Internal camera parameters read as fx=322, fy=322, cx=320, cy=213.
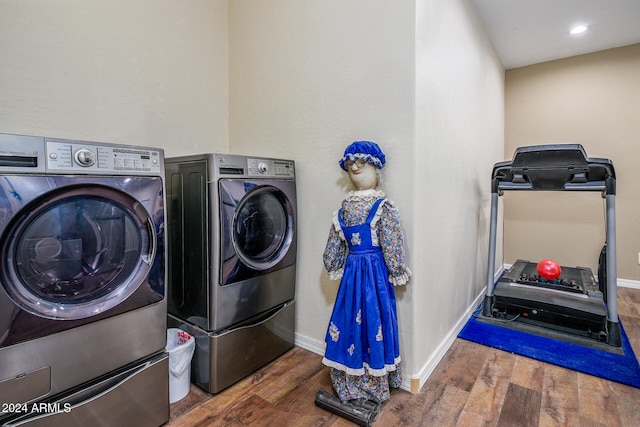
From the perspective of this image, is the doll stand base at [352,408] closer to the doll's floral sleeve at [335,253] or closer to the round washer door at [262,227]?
the doll's floral sleeve at [335,253]

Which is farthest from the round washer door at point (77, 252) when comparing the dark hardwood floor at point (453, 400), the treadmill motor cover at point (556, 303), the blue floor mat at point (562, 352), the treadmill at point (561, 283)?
the treadmill motor cover at point (556, 303)

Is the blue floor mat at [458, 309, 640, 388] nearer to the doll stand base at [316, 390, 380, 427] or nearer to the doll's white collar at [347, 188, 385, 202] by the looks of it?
the doll stand base at [316, 390, 380, 427]

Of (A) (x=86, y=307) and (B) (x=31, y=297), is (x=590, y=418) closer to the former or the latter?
(A) (x=86, y=307)

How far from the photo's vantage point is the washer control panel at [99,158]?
1.12 m

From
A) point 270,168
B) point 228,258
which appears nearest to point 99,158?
point 228,258

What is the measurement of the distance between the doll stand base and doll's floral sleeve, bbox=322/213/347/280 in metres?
0.59

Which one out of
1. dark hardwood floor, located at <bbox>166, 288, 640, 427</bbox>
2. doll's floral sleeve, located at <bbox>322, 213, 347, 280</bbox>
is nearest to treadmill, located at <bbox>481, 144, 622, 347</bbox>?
dark hardwood floor, located at <bbox>166, 288, 640, 427</bbox>

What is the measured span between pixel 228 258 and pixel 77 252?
64cm

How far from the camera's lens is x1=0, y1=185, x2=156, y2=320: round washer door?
3.54 ft

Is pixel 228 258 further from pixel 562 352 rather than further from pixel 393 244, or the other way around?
pixel 562 352

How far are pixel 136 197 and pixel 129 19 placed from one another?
1.31 metres

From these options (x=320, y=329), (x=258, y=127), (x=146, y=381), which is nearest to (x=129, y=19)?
(x=258, y=127)

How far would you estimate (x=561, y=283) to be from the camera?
2.80 metres

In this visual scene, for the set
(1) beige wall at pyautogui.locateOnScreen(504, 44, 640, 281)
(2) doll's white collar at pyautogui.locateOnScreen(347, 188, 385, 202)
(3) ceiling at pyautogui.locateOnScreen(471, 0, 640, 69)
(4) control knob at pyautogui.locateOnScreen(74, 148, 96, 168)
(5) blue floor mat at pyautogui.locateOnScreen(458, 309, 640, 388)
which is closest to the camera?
(4) control knob at pyautogui.locateOnScreen(74, 148, 96, 168)
